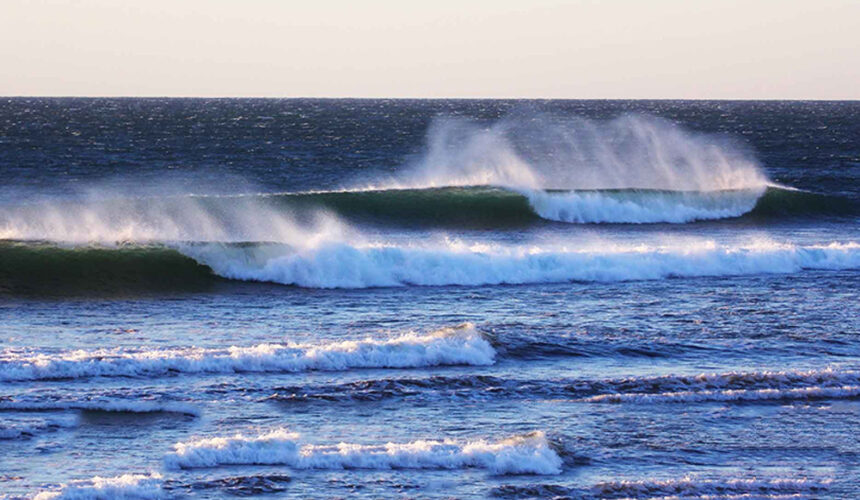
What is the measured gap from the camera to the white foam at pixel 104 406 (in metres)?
12.4

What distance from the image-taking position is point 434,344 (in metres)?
15.0

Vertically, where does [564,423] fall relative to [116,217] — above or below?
below

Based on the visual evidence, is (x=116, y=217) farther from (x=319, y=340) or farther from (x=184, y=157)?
(x=184, y=157)

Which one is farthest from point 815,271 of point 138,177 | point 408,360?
point 138,177

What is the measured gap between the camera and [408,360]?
579 inches

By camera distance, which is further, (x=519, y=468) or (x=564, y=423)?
(x=564, y=423)

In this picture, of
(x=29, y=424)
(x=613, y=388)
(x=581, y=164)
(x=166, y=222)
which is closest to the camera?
(x=29, y=424)

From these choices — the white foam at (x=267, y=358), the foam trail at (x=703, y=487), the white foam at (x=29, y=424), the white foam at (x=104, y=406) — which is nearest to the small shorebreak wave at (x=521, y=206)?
the white foam at (x=267, y=358)

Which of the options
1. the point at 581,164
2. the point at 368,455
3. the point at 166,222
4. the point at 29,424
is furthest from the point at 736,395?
the point at 581,164

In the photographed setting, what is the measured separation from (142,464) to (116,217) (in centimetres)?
1823

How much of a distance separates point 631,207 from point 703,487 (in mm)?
22774

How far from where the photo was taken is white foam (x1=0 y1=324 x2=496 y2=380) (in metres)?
13.8

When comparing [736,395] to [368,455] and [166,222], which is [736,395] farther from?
[166,222]

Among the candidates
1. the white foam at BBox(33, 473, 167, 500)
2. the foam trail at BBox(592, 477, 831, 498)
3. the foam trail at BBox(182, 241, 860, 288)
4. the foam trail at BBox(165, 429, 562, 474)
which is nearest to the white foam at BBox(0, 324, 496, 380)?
the foam trail at BBox(165, 429, 562, 474)
